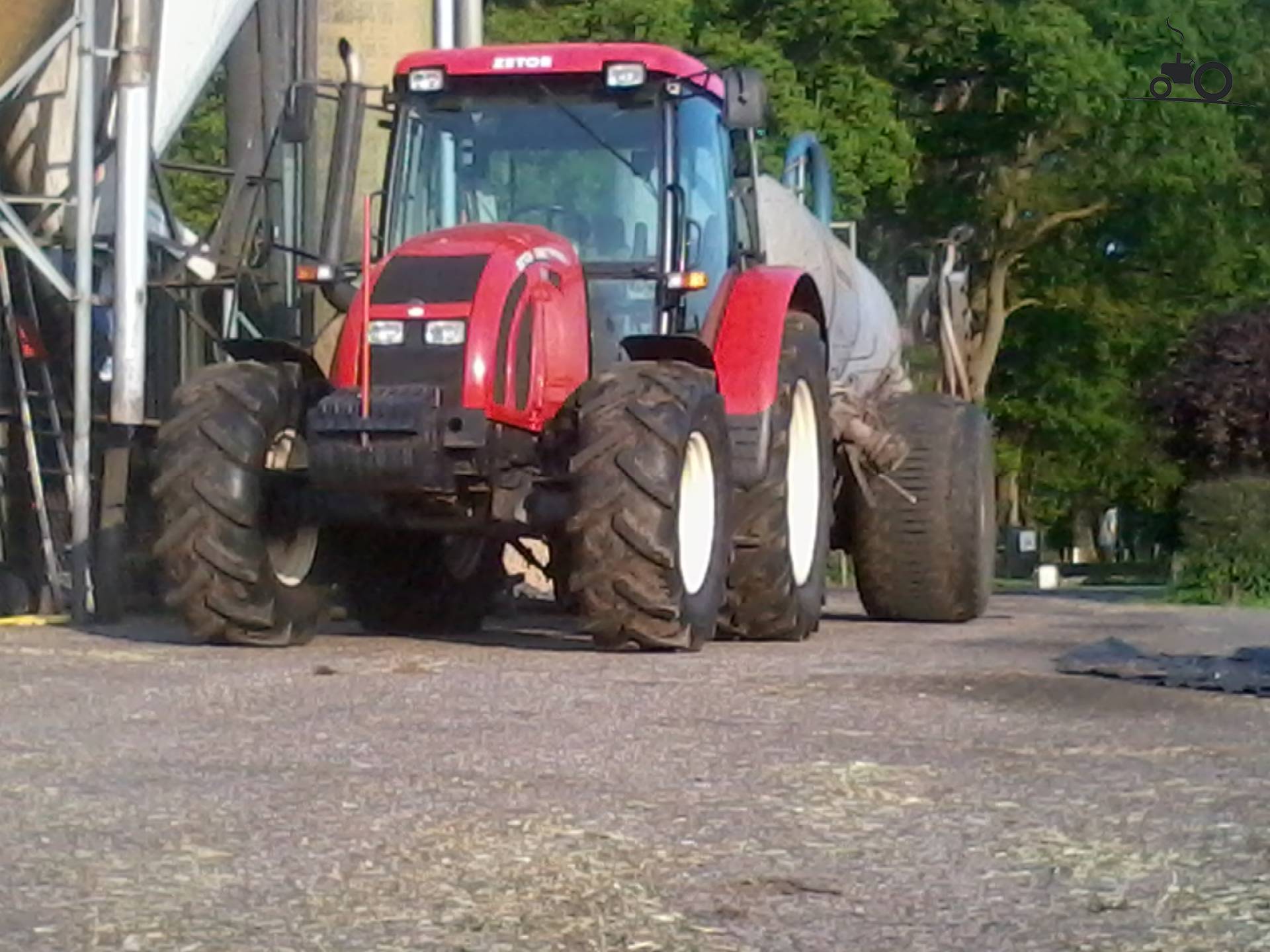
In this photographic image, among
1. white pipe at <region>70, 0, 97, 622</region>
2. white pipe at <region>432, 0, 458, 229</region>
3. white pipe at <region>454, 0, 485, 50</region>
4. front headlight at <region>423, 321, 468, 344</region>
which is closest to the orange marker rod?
front headlight at <region>423, 321, 468, 344</region>

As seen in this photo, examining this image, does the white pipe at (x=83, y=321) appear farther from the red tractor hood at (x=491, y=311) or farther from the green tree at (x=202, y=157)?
the green tree at (x=202, y=157)

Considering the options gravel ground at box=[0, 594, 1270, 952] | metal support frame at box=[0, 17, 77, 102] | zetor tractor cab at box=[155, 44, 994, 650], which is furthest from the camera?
metal support frame at box=[0, 17, 77, 102]

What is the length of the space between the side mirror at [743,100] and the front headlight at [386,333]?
1798 millimetres

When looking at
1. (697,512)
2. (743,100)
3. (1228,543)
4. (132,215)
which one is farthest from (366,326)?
(1228,543)

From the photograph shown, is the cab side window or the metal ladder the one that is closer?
the cab side window

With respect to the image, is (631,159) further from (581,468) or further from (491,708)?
(491,708)

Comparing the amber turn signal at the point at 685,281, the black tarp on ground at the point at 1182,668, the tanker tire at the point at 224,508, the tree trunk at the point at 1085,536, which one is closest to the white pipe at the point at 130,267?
the tanker tire at the point at 224,508

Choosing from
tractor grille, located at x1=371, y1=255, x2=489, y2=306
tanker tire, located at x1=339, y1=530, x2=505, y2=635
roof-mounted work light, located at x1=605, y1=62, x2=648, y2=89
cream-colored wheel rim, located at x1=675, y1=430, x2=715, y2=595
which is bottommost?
tanker tire, located at x1=339, y1=530, x2=505, y2=635

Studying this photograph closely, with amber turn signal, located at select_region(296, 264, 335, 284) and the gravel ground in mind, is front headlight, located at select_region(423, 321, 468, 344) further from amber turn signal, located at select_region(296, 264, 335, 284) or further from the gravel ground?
the gravel ground

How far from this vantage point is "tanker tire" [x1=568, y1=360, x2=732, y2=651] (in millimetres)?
11008

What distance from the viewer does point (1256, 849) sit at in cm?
621

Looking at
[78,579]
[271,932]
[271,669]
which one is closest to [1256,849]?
[271,932]

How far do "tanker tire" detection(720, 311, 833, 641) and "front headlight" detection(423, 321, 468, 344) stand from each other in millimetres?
1637

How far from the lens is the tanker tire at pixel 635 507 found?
1101 centimetres
